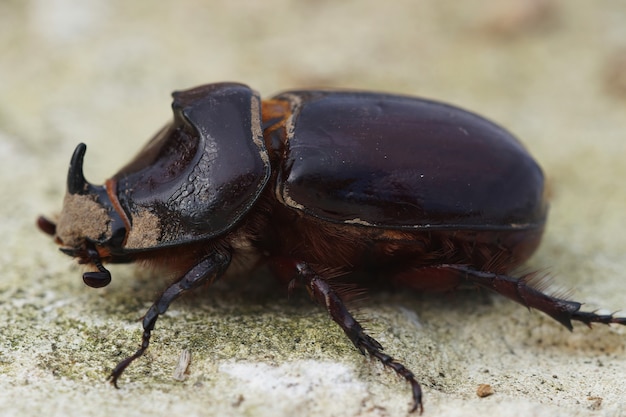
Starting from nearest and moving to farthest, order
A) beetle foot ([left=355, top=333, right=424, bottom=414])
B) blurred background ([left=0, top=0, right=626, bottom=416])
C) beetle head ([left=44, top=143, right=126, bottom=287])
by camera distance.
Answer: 1. beetle foot ([left=355, top=333, right=424, bottom=414])
2. blurred background ([left=0, top=0, right=626, bottom=416])
3. beetle head ([left=44, top=143, right=126, bottom=287])

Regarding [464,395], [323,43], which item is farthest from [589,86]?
[464,395]

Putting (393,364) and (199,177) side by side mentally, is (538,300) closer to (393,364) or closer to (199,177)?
(393,364)

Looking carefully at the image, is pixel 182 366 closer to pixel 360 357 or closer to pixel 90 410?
pixel 90 410

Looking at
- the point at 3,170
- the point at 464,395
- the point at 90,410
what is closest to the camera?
the point at 90,410

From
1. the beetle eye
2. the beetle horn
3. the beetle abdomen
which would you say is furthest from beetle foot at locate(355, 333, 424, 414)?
the beetle horn

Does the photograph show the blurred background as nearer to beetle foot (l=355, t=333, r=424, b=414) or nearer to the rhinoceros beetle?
beetle foot (l=355, t=333, r=424, b=414)

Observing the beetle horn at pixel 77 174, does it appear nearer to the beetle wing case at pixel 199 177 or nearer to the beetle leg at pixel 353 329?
the beetle wing case at pixel 199 177

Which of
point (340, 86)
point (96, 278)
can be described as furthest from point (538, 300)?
point (340, 86)

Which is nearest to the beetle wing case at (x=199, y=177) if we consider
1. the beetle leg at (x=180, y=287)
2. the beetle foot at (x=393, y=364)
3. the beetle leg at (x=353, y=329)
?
the beetle leg at (x=180, y=287)
